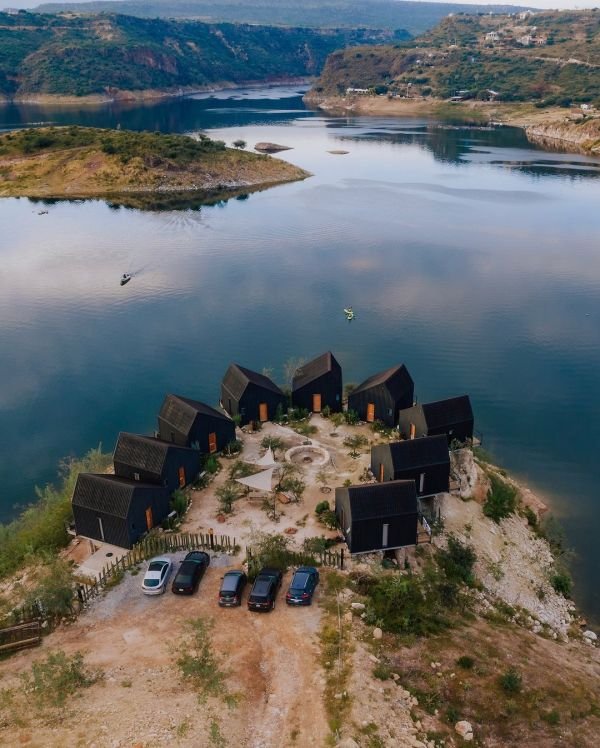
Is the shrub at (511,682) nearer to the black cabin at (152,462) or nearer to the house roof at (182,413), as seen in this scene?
the black cabin at (152,462)

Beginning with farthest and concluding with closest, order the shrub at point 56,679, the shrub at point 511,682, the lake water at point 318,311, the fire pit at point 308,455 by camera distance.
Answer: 1. the lake water at point 318,311
2. the fire pit at point 308,455
3. the shrub at point 511,682
4. the shrub at point 56,679

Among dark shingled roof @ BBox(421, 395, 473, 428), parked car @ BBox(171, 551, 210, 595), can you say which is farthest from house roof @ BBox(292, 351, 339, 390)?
parked car @ BBox(171, 551, 210, 595)

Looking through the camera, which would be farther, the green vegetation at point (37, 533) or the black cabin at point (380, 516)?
the green vegetation at point (37, 533)

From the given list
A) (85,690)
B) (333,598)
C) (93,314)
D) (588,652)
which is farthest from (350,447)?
(93,314)

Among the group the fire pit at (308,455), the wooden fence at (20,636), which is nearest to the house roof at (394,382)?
the fire pit at (308,455)

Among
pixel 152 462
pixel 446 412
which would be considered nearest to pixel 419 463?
pixel 446 412
